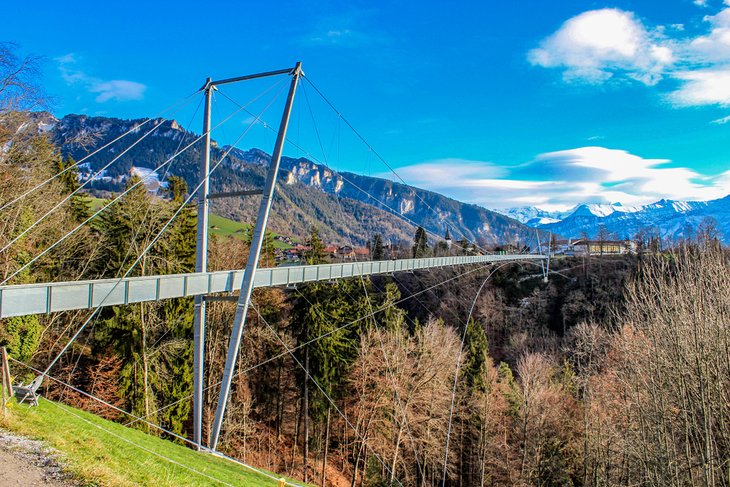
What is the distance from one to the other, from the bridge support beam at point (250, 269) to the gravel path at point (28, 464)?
15.6 feet

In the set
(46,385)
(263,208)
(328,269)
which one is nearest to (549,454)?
(328,269)

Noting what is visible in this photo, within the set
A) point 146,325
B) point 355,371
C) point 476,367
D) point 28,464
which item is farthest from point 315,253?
point 28,464

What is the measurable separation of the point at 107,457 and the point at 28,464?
4.86 feet

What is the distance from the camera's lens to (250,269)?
1201 cm

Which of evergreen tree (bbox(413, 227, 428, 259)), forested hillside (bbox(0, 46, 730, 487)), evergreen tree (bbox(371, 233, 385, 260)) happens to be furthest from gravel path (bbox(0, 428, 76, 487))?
evergreen tree (bbox(413, 227, 428, 259))

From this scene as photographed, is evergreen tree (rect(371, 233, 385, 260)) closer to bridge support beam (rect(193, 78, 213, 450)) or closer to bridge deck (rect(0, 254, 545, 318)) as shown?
bridge deck (rect(0, 254, 545, 318))

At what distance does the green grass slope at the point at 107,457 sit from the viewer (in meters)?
6.88

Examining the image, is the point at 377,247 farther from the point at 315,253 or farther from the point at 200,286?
the point at 200,286

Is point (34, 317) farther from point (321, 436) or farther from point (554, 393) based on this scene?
point (554, 393)

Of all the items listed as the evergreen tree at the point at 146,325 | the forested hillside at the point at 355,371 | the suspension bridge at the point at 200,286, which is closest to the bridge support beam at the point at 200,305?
the suspension bridge at the point at 200,286

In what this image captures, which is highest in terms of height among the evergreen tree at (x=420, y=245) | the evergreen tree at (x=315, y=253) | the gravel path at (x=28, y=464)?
the evergreen tree at (x=420, y=245)

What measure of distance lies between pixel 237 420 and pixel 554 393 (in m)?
18.6

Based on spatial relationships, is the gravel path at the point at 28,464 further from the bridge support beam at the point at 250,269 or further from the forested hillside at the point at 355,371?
the bridge support beam at the point at 250,269

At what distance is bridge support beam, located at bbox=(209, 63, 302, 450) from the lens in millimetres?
11797
